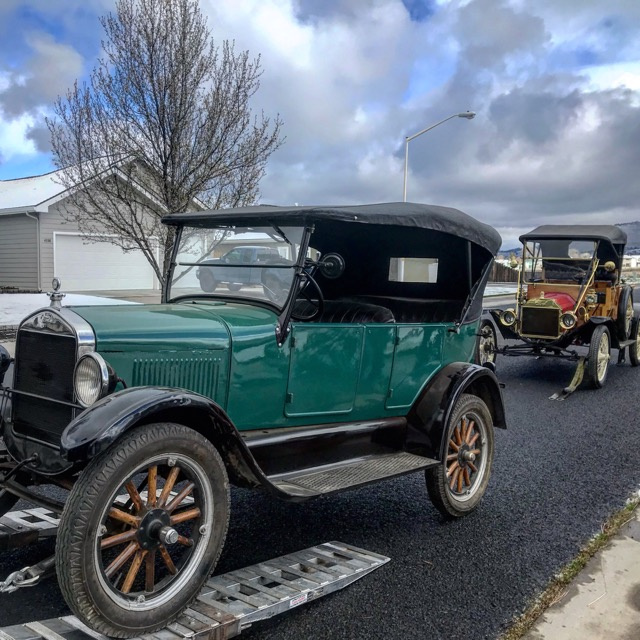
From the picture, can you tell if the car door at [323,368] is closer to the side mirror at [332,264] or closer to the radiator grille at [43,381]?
the side mirror at [332,264]

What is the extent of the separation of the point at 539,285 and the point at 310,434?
26.6 feet

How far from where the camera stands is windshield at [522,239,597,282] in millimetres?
10789

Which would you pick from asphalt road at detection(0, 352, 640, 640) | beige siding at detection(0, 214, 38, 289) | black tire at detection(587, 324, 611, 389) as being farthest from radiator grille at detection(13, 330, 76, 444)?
beige siding at detection(0, 214, 38, 289)

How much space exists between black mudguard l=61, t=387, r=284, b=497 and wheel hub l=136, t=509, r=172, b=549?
358 millimetres

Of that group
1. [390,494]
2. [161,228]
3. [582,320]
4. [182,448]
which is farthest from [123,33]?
[182,448]

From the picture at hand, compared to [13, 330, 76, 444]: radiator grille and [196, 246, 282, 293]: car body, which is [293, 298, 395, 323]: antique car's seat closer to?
[196, 246, 282, 293]: car body

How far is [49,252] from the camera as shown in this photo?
20531mm

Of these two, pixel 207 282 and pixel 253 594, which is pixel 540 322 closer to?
pixel 207 282

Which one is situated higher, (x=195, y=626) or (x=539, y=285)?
(x=539, y=285)

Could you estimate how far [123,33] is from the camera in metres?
10.9

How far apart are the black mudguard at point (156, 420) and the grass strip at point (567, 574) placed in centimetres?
127

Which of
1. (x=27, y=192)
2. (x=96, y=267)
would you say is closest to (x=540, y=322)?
(x=96, y=267)

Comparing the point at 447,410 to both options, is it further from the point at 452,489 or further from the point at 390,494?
the point at 390,494

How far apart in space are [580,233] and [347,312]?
7606 mm
